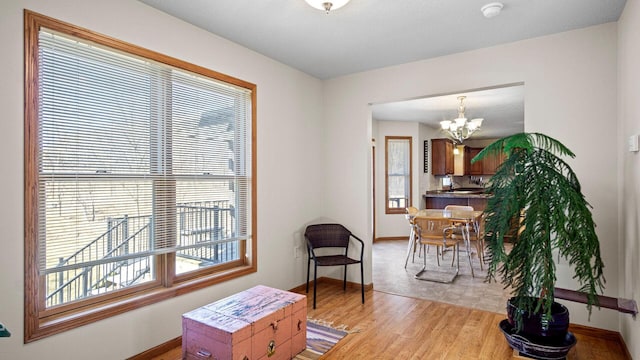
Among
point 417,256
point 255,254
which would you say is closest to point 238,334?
point 255,254

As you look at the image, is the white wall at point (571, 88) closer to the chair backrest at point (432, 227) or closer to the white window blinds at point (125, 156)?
the chair backrest at point (432, 227)

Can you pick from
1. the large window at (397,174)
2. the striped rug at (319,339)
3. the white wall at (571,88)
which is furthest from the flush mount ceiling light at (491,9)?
the large window at (397,174)

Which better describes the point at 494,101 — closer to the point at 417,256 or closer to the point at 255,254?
the point at 417,256

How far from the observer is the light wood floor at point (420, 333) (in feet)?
8.44

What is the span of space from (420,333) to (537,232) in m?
1.32

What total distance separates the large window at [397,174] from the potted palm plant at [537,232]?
509cm

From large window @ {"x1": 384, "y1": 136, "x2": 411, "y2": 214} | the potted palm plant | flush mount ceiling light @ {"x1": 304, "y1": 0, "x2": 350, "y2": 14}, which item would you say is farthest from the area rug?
large window @ {"x1": 384, "y1": 136, "x2": 411, "y2": 214}

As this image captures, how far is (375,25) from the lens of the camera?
Answer: 112 inches

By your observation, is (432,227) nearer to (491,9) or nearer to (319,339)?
(319,339)

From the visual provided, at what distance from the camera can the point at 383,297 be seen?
385 cm

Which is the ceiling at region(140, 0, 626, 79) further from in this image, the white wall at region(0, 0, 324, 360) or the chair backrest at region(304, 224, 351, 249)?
the chair backrest at region(304, 224, 351, 249)

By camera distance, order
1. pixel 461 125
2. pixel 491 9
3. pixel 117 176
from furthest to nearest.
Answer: pixel 461 125
pixel 491 9
pixel 117 176

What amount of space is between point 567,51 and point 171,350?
161 inches

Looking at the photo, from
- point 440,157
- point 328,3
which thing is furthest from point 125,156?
point 440,157
